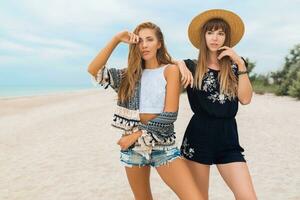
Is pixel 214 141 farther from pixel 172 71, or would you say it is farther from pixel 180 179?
pixel 172 71

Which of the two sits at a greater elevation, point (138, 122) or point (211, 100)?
point (211, 100)

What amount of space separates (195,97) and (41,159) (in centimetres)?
677

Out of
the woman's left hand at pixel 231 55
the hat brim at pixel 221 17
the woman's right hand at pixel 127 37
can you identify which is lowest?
the woman's left hand at pixel 231 55

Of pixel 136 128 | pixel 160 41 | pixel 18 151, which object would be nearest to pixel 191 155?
pixel 136 128

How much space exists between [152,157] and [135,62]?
72cm

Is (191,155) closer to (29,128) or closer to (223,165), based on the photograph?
(223,165)

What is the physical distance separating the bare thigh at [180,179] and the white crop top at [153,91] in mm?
408

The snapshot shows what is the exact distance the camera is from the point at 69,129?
14.3 metres

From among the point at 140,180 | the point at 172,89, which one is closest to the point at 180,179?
the point at 140,180

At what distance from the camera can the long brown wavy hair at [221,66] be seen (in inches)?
151

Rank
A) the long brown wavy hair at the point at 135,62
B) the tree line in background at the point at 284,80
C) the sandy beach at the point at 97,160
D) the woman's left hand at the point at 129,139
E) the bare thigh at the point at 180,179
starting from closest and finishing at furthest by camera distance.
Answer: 1. the bare thigh at the point at 180,179
2. the woman's left hand at the point at 129,139
3. the long brown wavy hair at the point at 135,62
4. the sandy beach at the point at 97,160
5. the tree line in background at the point at 284,80

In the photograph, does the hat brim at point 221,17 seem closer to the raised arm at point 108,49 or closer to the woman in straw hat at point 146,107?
the woman in straw hat at point 146,107

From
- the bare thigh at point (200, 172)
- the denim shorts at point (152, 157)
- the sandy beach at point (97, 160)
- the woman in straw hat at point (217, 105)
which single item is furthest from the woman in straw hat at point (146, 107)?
the sandy beach at point (97, 160)

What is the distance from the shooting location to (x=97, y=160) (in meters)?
9.53
